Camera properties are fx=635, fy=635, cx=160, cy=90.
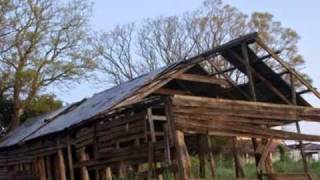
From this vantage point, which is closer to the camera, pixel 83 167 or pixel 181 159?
pixel 181 159

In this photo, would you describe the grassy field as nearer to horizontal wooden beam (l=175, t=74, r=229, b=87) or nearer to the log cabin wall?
the log cabin wall

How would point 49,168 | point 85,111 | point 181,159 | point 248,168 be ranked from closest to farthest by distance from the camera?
point 181,159 → point 85,111 → point 49,168 → point 248,168

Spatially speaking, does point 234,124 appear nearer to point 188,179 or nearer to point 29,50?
point 188,179

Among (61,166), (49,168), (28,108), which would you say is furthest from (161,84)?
(28,108)

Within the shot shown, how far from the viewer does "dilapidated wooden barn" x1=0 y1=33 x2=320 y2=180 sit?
15.9 meters

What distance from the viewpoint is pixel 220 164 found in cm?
2544

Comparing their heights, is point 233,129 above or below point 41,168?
above

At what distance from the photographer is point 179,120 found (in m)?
15.2

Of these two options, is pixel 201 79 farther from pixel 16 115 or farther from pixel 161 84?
pixel 16 115

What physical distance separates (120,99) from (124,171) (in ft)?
8.92

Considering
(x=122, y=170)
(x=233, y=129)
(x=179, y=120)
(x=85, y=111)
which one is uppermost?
(x=85, y=111)

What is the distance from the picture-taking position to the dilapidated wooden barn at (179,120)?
52.1 ft

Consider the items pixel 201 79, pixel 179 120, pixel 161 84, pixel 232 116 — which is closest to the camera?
pixel 179 120

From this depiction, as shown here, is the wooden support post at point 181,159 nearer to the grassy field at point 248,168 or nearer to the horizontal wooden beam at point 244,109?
the horizontal wooden beam at point 244,109
